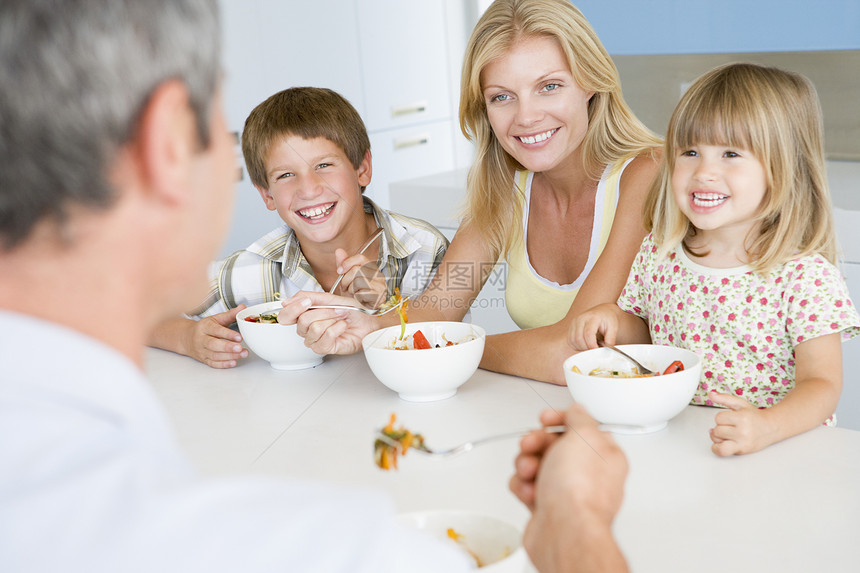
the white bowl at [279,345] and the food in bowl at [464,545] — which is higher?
the food in bowl at [464,545]

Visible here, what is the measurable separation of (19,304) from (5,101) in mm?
98

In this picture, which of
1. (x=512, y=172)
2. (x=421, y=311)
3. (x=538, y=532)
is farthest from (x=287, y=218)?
(x=538, y=532)

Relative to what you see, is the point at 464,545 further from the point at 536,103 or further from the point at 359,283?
the point at 536,103

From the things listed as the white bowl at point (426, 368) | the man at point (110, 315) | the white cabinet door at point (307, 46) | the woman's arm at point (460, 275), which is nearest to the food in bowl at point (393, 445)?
the man at point (110, 315)

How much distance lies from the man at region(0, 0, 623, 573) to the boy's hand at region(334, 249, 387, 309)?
3.32 ft

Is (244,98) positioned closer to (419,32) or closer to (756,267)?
(419,32)

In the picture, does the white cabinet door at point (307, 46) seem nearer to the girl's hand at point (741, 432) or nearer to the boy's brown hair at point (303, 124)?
the boy's brown hair at point (303, 124)

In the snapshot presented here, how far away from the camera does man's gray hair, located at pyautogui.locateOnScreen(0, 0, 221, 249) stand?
1.23ft

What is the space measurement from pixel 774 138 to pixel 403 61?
8.80 ft

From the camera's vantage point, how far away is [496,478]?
91cm

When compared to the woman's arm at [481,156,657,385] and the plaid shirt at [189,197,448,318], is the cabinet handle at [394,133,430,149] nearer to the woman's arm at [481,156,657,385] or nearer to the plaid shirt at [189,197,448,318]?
the plaid shirt at [189,197,448,318]

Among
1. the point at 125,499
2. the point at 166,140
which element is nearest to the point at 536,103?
the point at 166,140

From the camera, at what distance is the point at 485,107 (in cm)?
163

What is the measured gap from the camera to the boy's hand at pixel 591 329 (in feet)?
4.10
